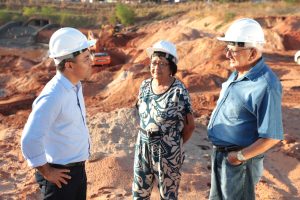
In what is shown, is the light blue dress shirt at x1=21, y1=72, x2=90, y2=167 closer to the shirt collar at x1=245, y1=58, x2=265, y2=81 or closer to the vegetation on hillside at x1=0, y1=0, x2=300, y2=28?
the shirt collar at x1=245, y1=58, x2=265, y2=81

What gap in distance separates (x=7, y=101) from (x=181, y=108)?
9123 mm

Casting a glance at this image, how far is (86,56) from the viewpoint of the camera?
8.55 feet

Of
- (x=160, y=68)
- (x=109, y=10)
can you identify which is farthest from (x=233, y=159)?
(x=109, y=10)

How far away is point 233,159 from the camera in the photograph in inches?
103

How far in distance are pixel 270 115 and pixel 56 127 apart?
1.33 metres

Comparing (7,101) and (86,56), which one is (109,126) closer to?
(86,56)

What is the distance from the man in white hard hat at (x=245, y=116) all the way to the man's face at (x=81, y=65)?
953 millimetres

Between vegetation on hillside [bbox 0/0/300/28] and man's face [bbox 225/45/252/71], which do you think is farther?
vegetation on hillside [bbox 0/0/300/28]

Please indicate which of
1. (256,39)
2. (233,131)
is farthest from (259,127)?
(256,39)

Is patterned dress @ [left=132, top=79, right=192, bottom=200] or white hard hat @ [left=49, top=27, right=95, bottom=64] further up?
white hard hat @ [left=49, top=27, right=95, bottom=64]

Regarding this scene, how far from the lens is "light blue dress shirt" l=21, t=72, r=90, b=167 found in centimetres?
→ 235

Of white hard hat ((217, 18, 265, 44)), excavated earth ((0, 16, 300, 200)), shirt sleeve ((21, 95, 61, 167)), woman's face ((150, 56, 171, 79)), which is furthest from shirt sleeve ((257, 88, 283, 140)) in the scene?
excavated earth ((0, 16, 300, 200))

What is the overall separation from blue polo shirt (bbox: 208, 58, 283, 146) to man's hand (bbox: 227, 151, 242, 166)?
0.08 m

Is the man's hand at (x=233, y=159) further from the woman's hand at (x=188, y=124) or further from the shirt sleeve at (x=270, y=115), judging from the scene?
the woman's hand at (x=188, y=124)
